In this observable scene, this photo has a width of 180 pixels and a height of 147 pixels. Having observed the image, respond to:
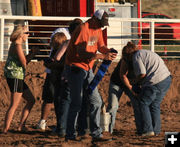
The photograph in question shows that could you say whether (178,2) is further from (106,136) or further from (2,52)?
(106,136)

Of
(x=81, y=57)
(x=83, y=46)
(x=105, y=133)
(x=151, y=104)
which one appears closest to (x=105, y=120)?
(x=105, y=133)

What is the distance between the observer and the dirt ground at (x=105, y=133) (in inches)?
290

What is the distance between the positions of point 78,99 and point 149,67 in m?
1.47

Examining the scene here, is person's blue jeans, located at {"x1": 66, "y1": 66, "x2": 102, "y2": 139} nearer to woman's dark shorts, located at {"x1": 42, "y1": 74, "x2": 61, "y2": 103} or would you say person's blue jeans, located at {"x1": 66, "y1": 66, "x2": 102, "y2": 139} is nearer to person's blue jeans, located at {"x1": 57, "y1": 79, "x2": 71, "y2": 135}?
person's blue jeans, located at {"x1": 57, "y1": 79, "x2": 71, "y2": 135}

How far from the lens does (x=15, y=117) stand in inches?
423

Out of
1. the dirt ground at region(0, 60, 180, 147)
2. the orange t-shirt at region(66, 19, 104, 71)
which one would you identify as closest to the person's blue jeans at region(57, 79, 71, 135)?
the dirt ground at region(0, 60, 180, 147)

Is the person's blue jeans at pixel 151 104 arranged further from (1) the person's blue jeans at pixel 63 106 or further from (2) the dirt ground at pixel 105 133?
(1) the person's blue jeans at pixel 63 106

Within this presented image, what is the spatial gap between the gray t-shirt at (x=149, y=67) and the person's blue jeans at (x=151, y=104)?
0.28 feet

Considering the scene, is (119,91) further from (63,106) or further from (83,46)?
(83,46)

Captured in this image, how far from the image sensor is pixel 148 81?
827 centimetres

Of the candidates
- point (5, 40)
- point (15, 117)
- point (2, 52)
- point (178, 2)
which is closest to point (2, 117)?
point (15, 117)

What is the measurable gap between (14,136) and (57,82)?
1008 millimetres

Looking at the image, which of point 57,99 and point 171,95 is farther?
point 171,95

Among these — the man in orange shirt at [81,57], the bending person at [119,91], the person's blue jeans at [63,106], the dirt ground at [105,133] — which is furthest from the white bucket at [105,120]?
the man in orange shirt at [81,57]
